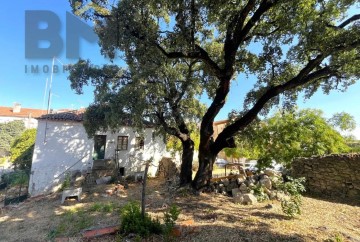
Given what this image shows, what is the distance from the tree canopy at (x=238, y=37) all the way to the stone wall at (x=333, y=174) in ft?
9.46

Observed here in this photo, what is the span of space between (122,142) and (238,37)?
12002mm

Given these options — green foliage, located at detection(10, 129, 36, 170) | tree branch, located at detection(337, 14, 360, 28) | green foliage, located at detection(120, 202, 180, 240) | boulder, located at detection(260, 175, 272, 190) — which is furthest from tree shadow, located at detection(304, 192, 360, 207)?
green foliage, located at detection(10, 129, 36, 170)

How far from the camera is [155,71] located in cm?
879

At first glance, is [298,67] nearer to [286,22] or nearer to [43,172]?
[286,22]

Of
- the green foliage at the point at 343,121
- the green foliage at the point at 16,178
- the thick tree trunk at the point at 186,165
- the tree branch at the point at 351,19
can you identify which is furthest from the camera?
the green foliage at the point at 343,121

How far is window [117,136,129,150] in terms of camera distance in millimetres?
16312

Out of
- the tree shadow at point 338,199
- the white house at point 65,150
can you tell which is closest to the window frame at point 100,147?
the white house at point 65,150

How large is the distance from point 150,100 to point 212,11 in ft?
14.3

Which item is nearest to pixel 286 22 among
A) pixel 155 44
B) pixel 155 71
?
pixel 155 44

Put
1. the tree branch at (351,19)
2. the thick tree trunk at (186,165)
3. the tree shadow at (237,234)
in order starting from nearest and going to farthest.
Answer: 1. the tree shadow at (237,234)
2. the tree branch at (351,19)
3. the thick tree trunk at (186,165)

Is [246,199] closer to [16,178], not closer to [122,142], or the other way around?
[122,142]

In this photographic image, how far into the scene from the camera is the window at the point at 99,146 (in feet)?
51.0

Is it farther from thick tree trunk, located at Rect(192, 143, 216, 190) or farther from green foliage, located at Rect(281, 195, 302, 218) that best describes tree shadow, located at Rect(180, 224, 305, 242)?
thick tree trunk, located at Rect(192, 143, 216, 190)

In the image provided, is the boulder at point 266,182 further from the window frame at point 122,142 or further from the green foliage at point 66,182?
the window frame at point 122,142
